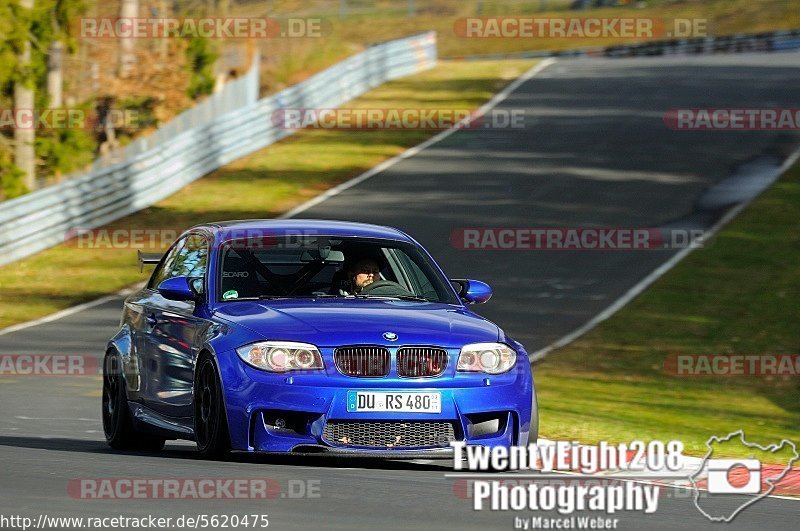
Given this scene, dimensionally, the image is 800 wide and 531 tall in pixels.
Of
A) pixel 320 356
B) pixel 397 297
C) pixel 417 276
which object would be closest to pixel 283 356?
pixel 320 356

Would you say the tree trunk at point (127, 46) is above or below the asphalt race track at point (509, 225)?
above

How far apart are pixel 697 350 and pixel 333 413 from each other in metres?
12.1

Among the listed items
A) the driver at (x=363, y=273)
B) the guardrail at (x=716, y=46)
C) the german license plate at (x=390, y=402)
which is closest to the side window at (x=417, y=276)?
the driver at (x=363, y=273)

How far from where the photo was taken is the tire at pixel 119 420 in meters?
10.8

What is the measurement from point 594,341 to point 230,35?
25.0 meters

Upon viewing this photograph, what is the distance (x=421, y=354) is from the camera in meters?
9.20

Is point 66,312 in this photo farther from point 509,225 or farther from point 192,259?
point 192,259

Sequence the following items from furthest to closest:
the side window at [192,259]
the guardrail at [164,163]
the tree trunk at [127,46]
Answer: the tree trunk at [127,46]
the guardrail at [164,163]
the side window at [192,259]

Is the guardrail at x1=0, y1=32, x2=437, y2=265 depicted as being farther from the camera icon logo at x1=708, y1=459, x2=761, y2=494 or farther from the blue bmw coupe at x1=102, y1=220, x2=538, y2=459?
the camera icon logo at x1=708, y1=459, x2=761, y2=494

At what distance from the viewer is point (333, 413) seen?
29.5ft

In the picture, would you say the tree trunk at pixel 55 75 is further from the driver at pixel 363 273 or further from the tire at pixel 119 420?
the driver at pixel 363 273

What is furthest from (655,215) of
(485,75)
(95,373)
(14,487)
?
(14,487)

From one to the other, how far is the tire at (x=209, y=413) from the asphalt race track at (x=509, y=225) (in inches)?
4.2

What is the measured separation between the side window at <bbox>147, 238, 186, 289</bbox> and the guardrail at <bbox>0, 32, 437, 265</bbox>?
13784 mm
